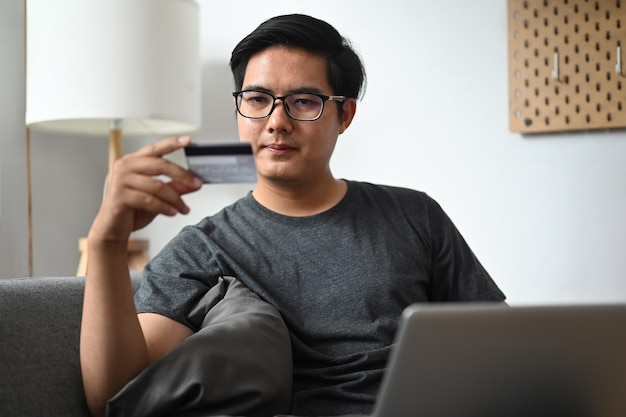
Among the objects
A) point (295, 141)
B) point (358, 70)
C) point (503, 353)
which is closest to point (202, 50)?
point (358, 70)

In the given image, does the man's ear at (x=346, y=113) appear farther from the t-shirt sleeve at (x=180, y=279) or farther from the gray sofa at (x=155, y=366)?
the gray sofa at (x=155, y=366)

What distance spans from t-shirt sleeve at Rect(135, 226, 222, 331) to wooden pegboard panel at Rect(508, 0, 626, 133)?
121 cm

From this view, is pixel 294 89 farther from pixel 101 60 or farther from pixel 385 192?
pixel 101 60

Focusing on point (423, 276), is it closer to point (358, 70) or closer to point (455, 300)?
point (455, 300)

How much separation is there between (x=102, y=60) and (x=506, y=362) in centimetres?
168

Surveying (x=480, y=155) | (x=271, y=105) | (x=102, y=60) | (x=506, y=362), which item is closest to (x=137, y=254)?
(x=102, y=60)

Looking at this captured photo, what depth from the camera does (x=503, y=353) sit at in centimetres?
86

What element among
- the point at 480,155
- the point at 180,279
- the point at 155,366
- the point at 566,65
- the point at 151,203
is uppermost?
the point at 566,65

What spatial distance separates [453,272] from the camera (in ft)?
5.20

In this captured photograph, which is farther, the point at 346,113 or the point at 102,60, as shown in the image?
the point at 102,60

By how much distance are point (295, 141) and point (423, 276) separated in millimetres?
350

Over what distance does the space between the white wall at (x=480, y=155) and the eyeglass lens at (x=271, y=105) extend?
0.97 m

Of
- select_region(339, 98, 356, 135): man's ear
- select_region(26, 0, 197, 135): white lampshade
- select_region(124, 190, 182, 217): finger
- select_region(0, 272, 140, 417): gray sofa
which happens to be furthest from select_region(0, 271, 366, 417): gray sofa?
select_region(26, 0, 197, 135): white lampshade

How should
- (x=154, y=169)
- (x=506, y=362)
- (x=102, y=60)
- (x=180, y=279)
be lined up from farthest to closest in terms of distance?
(x=102, y=60), (x=180, y=279), (x=154, y=169), (x=506, y=362)
